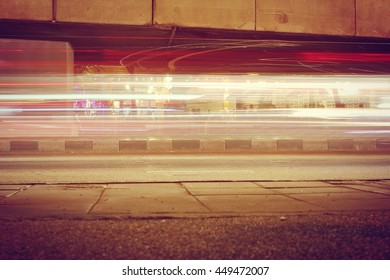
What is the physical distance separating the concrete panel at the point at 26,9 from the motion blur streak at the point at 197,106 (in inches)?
128

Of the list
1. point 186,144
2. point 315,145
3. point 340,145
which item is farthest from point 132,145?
point 340,145

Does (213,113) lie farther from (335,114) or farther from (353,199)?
(353,199)

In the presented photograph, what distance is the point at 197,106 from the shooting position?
2583cm

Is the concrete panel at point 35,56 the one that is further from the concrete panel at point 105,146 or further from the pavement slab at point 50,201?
the pavement slab at point 50,201

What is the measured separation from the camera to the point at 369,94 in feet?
71.0

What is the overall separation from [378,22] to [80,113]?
13936mm

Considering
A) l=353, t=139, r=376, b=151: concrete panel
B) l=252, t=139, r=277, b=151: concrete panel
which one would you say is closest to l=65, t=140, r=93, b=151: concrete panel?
l=252, t=139, r=277, b=151: concrete panel

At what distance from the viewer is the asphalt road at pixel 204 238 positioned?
162 inches

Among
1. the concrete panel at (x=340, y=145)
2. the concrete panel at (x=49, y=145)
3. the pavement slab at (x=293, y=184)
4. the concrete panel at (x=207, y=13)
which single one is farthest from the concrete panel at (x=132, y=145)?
the pavement slab at (x=293, y=184)

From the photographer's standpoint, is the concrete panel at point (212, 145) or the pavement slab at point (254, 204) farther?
the concrete panel at point (212, 145)

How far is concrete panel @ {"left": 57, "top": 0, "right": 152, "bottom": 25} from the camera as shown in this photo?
46.0 feet

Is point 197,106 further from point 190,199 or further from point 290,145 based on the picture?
point 190,199

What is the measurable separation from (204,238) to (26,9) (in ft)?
38.6

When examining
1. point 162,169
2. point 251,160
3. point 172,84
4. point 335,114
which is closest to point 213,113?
point 172,84
